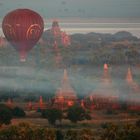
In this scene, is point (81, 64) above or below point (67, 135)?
above

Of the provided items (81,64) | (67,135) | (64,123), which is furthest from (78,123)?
(81,64)

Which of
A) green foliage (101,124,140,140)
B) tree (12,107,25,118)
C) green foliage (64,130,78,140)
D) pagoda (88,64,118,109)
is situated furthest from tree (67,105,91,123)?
green foliage (64,130,78,140)

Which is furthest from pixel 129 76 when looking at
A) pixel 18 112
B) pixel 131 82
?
pixel 18 112

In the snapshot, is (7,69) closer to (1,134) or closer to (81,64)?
(81,64)

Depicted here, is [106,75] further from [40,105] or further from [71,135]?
[71,135]

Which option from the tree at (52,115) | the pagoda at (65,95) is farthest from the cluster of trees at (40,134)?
the pagoda at (65,95)

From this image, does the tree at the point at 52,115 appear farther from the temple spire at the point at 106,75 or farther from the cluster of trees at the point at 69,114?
the temple spire at the point at 106,75

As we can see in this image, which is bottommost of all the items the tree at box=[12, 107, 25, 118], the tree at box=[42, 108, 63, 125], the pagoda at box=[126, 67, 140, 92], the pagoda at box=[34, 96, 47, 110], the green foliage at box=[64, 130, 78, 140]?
the green foliage at box=[64, 130, 78, 140]

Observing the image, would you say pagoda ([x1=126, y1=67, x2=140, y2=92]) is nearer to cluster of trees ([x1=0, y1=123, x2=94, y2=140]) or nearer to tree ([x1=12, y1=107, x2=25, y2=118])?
tree ([x1=12, y1=107, x2=25, y2=118])
